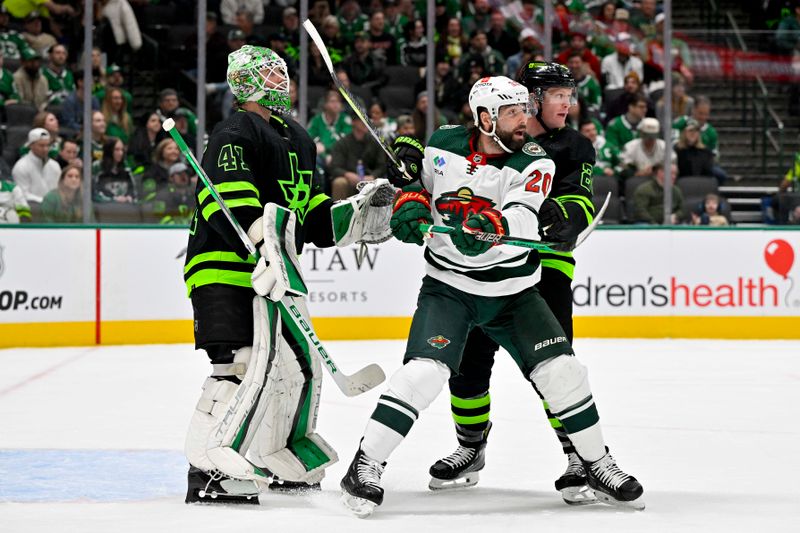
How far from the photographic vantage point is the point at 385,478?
414 cm

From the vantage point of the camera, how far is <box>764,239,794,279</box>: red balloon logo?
8.55 metres

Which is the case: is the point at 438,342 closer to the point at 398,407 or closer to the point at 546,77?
the point at 398,407

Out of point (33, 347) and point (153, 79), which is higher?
point (153, 79)

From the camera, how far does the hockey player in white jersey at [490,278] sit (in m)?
3.55

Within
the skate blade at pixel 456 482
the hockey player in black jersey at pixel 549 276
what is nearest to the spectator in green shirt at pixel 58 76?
the hockey player in black jersey at pixel 549 276

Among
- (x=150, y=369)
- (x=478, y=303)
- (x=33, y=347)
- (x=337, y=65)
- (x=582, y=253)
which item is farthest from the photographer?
(x=337, y=65)

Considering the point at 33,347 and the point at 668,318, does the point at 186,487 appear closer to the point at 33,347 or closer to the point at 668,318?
the point at 33,347

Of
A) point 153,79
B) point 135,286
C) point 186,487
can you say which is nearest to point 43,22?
point 153,79

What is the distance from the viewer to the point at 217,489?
3.62 meters

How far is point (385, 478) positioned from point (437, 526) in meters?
0.74

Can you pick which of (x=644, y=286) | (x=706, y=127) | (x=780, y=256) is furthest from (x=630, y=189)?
(x=780, y=256)

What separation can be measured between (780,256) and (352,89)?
3.08 metres

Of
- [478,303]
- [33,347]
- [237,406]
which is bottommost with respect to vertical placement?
[33,347]

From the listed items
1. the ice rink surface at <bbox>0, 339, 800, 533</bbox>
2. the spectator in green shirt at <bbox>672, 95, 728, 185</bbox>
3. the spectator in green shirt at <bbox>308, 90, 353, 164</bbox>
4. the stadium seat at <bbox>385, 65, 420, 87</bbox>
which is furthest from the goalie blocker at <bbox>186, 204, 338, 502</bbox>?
the spectator in green shirt at <bbox>672, 95, 728, 185</bbox>
